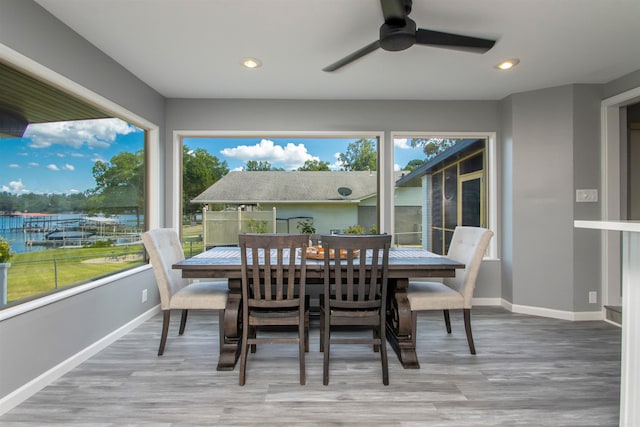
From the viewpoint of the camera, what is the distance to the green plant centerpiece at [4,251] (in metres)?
1.99

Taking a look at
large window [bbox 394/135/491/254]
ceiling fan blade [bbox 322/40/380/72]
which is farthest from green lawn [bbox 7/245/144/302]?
large window [bbox 394/135/491/254]

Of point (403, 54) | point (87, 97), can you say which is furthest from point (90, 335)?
point (403, 54)

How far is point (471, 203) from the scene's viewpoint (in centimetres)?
420

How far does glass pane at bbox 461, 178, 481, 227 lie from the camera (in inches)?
164

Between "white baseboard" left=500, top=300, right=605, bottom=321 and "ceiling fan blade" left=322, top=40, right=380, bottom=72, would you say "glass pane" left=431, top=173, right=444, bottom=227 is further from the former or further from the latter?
"ceiling fan blade" left=322, top=40, right=380, bottom=72

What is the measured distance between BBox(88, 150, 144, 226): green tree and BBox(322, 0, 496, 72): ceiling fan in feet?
8.48

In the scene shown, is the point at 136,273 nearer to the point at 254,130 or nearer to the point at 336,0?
the point at 254,130

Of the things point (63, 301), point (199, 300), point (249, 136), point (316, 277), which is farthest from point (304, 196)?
point (63, 301)

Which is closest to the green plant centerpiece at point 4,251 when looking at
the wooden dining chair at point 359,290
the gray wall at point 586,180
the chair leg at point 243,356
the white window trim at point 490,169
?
the chair leg at point 243,356

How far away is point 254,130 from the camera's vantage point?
3.92 metres

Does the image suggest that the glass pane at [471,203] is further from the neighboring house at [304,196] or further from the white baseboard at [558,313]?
the white baseboard at [558,313]

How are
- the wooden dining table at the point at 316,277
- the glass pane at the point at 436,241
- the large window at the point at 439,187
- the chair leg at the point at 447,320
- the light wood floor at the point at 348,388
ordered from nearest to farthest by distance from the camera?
the light wood floor at the point at 348,388 → the wooden dining table at the point at 316,277 → the chair leg at the point at 447,320 → the large window at the point at 439,187 → the glass pane at the point at 436,241

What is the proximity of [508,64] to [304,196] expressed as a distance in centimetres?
259

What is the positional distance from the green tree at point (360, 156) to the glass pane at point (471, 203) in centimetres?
127
